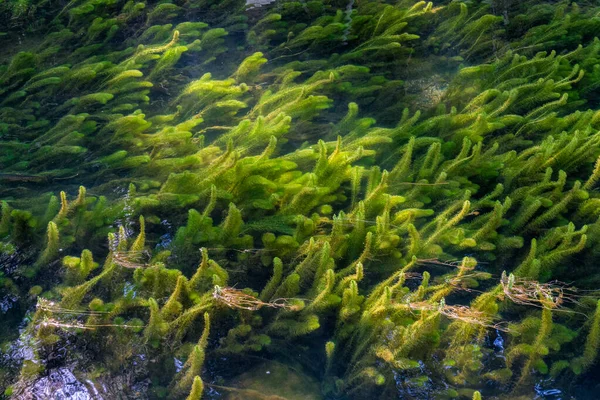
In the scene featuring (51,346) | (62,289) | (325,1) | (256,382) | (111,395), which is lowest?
(256,382)

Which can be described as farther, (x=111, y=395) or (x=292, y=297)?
(x=292, y=297)

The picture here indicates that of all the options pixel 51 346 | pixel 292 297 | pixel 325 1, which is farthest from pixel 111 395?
pixel 325 1

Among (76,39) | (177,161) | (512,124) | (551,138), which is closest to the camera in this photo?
(177,161)

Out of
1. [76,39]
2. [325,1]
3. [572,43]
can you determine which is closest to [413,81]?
[325,1]

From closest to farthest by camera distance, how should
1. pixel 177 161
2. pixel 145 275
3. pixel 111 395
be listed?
pixel 111 395, pixel 145 275, pixel 177 161

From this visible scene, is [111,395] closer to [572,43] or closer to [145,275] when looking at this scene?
[145,275]

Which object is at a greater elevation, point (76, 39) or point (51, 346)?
point (76, 39)
